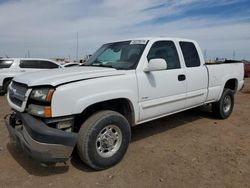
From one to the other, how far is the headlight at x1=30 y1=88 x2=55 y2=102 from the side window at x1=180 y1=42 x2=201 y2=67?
286cm

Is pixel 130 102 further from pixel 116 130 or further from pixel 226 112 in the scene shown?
pixel 226 112

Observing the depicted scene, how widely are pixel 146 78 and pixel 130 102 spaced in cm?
48

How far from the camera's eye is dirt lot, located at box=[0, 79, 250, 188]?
327cm

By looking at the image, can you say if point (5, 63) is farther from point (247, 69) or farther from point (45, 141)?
point (247, 69)

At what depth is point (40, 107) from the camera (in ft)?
10.2

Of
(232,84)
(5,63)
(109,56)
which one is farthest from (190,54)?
(5,63)

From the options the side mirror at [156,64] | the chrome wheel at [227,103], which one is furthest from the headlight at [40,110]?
the chrome wheel at [227,103]

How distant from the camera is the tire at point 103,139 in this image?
333cm

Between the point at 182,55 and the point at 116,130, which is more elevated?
the point at 182,55

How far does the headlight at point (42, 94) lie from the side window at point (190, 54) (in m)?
2.86

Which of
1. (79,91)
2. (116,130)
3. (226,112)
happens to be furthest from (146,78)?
(226,112)

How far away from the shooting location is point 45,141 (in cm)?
300

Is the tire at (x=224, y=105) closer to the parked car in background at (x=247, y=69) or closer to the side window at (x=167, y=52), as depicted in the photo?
the side window at (x=167, y=52)

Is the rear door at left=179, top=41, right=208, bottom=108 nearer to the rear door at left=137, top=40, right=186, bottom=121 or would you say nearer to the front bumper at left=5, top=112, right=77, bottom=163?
the rear door at left=137, top=40, right=186, bottom=121
